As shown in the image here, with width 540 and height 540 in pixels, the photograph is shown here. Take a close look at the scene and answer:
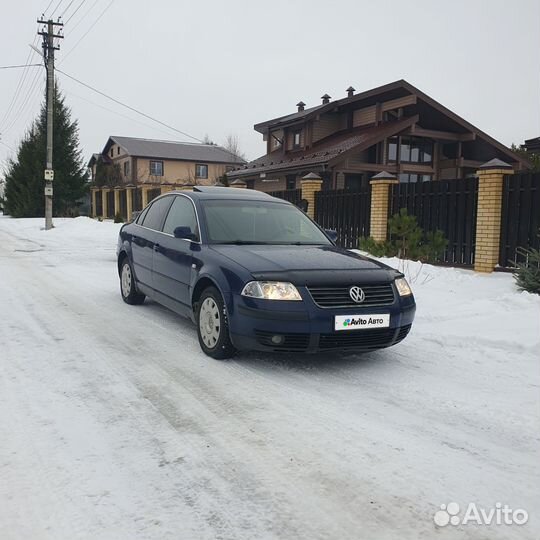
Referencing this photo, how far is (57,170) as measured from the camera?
40031 millimetres

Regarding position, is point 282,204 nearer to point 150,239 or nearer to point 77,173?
point 150,239

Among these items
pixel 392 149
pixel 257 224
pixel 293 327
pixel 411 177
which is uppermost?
pixel 392 149

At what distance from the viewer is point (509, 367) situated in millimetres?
4859

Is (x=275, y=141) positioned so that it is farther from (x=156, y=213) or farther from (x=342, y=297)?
(x=342, y=297)

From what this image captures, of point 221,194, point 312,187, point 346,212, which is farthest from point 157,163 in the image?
point 221,194

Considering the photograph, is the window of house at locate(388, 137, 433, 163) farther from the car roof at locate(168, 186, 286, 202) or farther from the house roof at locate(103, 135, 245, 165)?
the house roof at locate(103, 135, 245, 165)

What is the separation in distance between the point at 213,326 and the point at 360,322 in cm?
133

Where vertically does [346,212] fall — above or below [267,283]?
Answer: above

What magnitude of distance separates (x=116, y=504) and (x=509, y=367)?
376 cm

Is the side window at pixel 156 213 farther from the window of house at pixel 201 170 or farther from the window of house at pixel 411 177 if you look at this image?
the window of house at pixel 201 170

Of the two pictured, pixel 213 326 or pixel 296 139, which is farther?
pixel 296 139

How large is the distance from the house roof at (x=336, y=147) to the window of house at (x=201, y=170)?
26.5 metres

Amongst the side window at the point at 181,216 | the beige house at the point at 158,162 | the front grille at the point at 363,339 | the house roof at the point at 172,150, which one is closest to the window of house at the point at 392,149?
the side window at the point at 181,216

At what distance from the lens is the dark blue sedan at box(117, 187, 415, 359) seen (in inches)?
170
